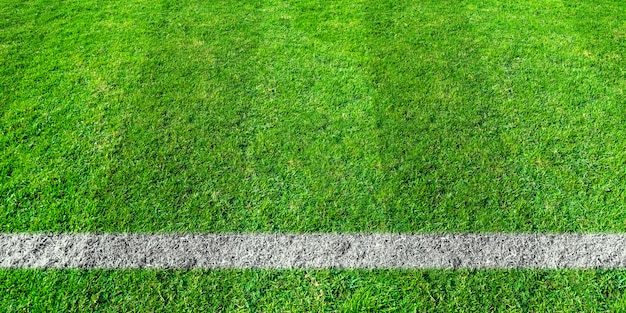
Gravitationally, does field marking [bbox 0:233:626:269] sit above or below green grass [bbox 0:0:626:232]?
below

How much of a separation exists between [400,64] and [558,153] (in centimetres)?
118

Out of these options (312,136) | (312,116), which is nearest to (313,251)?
(312,136)

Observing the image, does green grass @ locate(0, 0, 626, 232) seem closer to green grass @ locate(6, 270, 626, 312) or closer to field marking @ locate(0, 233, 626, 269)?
field marking @ locate(0, 233, 626, 269)

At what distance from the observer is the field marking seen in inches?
101

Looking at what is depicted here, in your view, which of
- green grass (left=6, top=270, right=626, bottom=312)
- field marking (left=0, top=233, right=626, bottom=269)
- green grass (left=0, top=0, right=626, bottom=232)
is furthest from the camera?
green grass (left=0, top=0, right=626, bottom=232)

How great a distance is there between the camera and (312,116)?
10.8ft

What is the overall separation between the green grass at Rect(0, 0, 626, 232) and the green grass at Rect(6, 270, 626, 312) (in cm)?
29

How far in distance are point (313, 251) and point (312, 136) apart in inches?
31.7

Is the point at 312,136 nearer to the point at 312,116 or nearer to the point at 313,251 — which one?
the point at 312,116

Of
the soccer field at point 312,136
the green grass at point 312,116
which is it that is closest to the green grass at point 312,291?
the soccer field at point 312,136

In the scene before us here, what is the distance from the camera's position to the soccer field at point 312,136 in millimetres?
2475

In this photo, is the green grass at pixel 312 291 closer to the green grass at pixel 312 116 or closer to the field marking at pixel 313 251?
the field marking at pixel 313 251

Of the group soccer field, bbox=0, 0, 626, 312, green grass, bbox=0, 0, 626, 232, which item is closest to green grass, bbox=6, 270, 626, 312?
soccer field, bbox=0, 0, 626, 312

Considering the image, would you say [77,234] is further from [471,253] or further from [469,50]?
[469,50]
